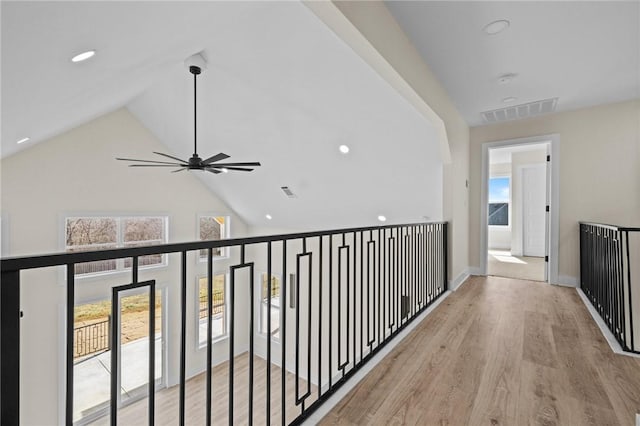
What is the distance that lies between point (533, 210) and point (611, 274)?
536cm

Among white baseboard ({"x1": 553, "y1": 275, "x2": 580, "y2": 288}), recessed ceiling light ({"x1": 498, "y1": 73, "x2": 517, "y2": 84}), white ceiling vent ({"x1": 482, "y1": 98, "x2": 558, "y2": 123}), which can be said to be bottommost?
white baseboard ({"x1": 553, "y1": 275, "x2": 580, "y2": 288})

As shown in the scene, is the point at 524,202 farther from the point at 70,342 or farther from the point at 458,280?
the point at 70,342

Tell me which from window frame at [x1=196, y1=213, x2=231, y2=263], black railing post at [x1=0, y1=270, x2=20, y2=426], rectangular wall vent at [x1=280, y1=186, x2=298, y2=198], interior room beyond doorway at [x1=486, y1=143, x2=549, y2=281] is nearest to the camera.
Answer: black railing post at [x1=0, y1=270, x2=20, y2=426]

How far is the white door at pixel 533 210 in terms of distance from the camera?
7.11m

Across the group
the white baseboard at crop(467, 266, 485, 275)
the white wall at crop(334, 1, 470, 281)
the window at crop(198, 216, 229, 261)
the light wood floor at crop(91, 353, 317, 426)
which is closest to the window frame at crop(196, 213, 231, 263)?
the window at crop(198, 216, 229, 261)

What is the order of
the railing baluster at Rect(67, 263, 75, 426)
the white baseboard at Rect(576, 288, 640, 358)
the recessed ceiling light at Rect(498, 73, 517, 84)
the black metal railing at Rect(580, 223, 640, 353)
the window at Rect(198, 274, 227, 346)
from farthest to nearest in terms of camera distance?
the window at Rect(198, 274, 227, 346)
the recessed ceiling light at Rect(498, 73, 517, 84)
the black metal railing at Rect(580, 223, 640, 353)
the white baseboard at Rect(576, 288, 640, 358)
the railing baluster at Rect(67, 263, 75, 426)

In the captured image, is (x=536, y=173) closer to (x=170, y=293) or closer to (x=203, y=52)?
(x=203, y=52)

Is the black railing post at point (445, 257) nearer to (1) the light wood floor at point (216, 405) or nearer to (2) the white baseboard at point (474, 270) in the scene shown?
(2) the white baseboard at point (474, 270)

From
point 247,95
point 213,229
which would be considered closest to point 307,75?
point 247,95

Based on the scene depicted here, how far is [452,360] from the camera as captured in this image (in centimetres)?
207

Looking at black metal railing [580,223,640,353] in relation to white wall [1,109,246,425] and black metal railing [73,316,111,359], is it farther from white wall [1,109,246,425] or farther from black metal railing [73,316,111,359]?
black metal railing [73,316,111,359]

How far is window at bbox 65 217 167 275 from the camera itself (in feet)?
15.7

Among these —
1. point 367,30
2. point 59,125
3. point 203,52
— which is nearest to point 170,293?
point 59,125

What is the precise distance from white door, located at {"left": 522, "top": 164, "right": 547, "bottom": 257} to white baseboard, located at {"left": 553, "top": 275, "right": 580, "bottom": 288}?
10.8 feet
